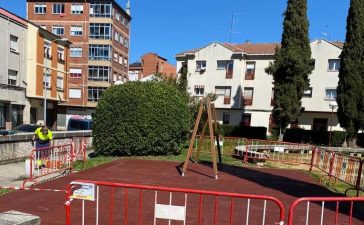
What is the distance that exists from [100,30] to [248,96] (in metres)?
22.3

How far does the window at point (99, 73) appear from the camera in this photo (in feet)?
161

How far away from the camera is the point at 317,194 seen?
939 cm

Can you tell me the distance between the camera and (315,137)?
3150cm

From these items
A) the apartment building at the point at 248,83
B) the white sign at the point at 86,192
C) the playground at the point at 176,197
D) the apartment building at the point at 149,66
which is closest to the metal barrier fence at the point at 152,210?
the playground at the point at 176,197

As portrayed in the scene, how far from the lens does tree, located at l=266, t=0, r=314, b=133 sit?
27062 millimetres

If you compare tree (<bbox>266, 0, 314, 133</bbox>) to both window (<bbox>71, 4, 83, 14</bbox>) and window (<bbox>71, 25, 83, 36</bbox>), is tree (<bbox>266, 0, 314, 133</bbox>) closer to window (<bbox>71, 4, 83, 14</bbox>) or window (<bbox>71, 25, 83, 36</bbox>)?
window (<bbox>71, 25, 83, 36</bbox>)

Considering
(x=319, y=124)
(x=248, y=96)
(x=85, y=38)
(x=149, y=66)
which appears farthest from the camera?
(x=149, y=66)

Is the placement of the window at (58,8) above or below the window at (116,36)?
above

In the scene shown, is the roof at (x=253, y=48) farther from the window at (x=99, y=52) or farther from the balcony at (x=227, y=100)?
the window at (x=99, y=52)

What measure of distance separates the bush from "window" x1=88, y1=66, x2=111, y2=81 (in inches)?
1364

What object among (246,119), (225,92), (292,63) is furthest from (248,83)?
(292,63)

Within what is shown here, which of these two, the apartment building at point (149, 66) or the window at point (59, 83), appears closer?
the window at point (59, 83)

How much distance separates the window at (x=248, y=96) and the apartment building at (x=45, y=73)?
19.8m

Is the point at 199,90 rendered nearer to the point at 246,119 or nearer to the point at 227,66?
the point at 227,66
